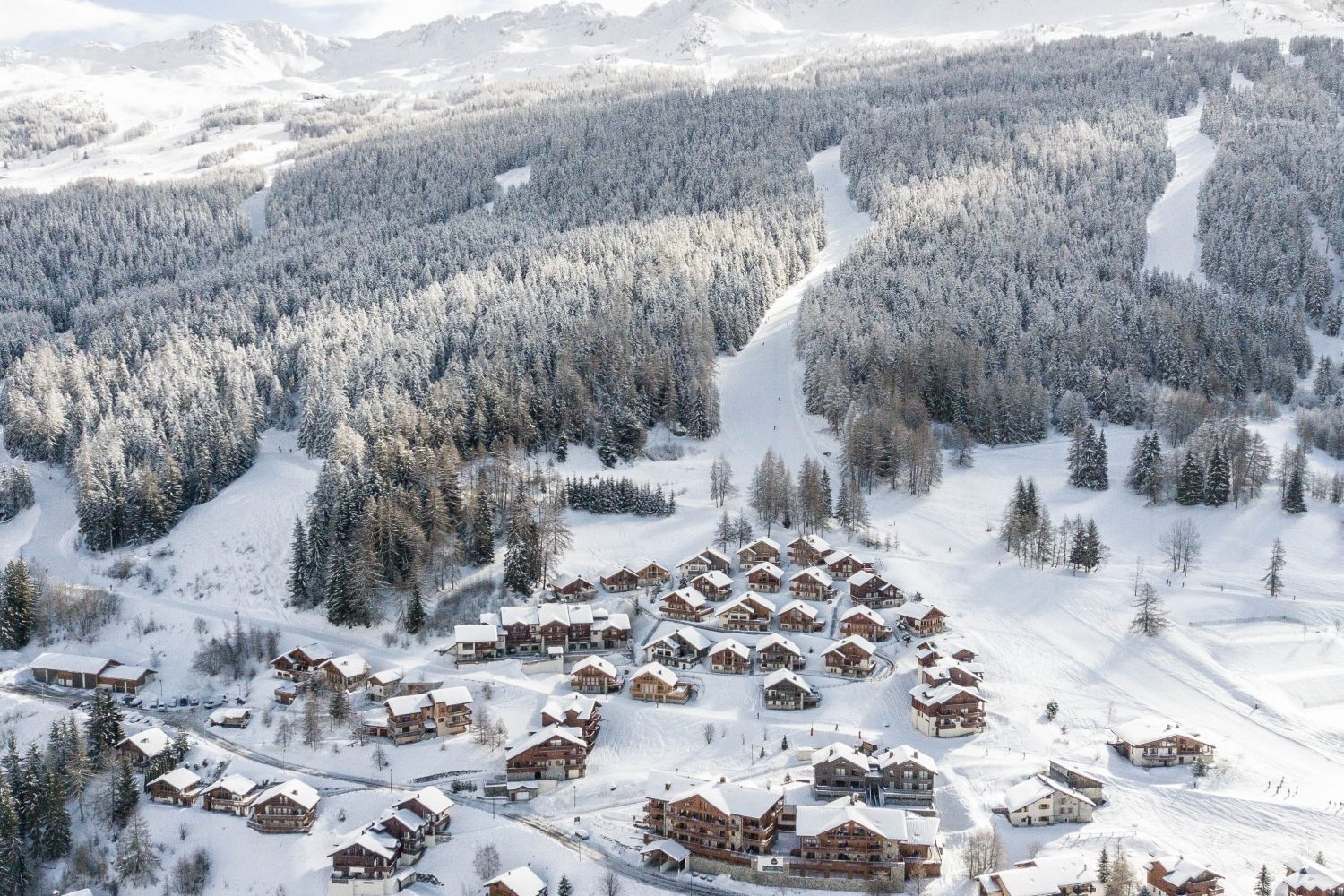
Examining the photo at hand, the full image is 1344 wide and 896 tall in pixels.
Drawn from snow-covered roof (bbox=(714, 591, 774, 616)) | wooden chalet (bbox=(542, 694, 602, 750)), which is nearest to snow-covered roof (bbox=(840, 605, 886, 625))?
snow-covered roof (bbox=(714, 591, 774, 616))

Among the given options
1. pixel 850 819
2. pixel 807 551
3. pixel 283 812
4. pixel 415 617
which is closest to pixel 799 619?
pixel 807 551

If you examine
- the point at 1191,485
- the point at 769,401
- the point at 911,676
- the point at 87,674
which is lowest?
the point at 911,676

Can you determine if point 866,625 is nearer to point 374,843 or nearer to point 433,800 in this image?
point 433,800

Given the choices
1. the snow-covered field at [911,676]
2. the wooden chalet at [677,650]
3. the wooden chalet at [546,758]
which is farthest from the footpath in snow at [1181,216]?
the wooden chalet at [546,758]

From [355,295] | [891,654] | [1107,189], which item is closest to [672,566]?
[891,654]

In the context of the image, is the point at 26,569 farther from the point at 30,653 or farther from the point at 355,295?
the point at 355,295

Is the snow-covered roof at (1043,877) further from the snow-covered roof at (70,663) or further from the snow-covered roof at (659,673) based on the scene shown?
the snow-covered roof at (70,663)
